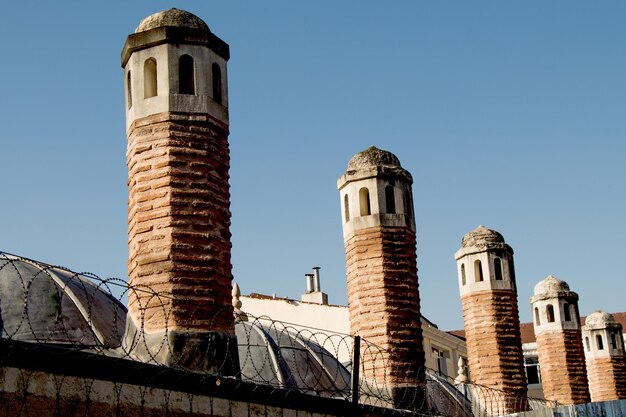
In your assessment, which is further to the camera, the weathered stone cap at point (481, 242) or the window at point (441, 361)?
the window at point (441, 361)

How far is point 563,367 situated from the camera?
20.8 meters

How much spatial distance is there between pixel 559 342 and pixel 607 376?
253 inches

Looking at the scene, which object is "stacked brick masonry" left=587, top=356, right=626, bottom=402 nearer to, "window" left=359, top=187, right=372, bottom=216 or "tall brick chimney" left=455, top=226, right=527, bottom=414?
"tall brick chimney" left=455, top=226, right=527, bottom=414

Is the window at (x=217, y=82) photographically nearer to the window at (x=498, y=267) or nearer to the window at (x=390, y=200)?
the window at (x=390, y=200)

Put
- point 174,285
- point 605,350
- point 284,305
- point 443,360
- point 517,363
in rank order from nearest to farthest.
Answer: point 174,285 → point 517,363 → point 605,350 → point 284,305 → point 443,360

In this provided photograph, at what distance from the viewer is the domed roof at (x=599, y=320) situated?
27.6 m

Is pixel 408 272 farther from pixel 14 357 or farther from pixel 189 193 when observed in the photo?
pixel 14 357

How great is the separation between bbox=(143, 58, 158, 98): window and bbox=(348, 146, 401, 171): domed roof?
13.8 feet

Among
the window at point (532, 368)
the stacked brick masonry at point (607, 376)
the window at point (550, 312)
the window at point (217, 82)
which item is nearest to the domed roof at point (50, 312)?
the window at point (217, 82)

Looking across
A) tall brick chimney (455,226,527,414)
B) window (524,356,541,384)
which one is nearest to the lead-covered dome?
tall brick chimney (455,226,527,414)

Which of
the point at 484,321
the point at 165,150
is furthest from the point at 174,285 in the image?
the point at 484,321

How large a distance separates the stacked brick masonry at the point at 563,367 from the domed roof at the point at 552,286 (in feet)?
3.46

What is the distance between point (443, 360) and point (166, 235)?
27519 mm

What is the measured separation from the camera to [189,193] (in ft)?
28.6
